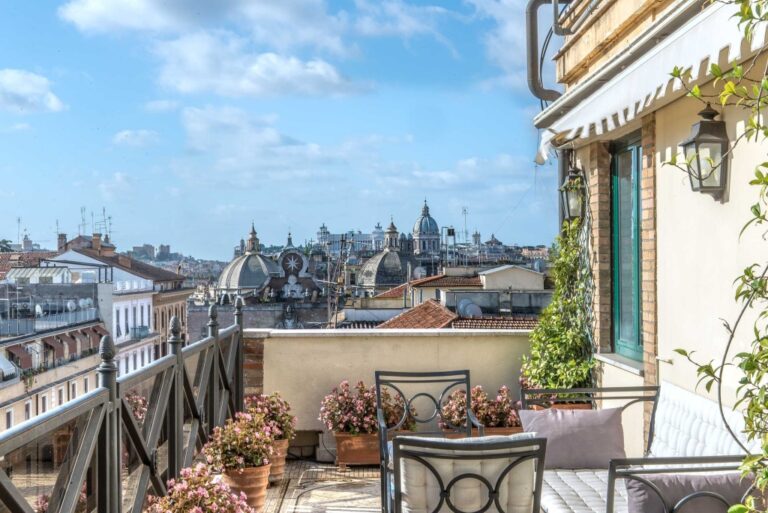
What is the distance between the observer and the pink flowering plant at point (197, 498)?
3.24 metres

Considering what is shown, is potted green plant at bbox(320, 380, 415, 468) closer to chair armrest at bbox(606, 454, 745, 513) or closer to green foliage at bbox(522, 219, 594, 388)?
green foliage at bbox(522, 219, 594, 388)

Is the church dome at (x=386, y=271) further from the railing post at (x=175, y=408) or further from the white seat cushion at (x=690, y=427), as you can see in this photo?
the white seat cushion at (x=690, y=427)

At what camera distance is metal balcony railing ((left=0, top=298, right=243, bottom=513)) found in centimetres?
227

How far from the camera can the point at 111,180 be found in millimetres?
78188

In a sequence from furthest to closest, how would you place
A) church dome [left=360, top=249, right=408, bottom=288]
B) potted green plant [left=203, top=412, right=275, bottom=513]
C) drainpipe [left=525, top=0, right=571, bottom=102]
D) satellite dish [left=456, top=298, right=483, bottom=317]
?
church dome [left=360, top=249, right=408, bottom=288] < satellite dish [left=456, top=298, right=483, bottom=317] < drainpipe [left=525, top=0, right=571, bottom=102] < potted green plant [left=203, top=412, right=275, bottom=513]

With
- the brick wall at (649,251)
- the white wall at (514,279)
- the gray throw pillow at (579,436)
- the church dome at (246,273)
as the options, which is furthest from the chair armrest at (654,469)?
the church dome at (246,273)

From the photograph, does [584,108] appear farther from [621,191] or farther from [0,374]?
[0,374]

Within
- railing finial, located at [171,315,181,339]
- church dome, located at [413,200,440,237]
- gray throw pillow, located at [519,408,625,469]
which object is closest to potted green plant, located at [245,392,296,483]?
railing finial, located at [171,315,181,339]

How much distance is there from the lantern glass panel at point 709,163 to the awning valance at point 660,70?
27 centimetres

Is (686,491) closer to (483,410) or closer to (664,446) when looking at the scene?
(664,446)

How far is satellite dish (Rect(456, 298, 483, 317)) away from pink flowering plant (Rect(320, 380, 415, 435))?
14.7 m

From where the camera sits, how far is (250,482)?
14.7ft

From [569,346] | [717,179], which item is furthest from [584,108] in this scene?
[569,346]

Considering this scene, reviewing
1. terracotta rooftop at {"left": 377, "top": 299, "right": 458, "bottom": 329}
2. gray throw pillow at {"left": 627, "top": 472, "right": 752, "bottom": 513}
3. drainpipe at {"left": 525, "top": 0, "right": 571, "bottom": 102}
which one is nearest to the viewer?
gray throw pillow at {"left": 627, "top": 472, "right": 752, "bottom": 513}
